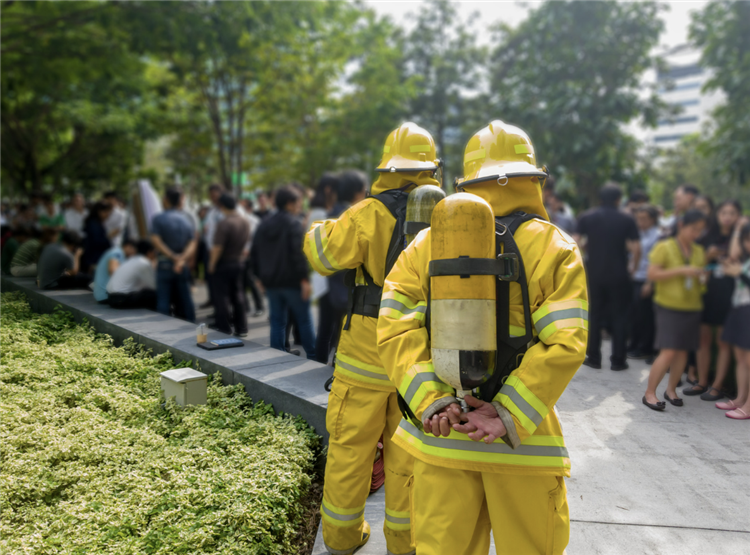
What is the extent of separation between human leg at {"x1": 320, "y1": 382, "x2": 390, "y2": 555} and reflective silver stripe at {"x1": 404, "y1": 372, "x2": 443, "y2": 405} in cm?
85

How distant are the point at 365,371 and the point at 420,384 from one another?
2.93 feet

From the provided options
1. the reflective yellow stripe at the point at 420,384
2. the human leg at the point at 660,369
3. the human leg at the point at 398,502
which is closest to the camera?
the reflective yellow stripe at the point at 420,384

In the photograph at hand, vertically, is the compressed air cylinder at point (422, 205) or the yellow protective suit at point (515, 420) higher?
→ the compressed air cylinder at point (422, 205)

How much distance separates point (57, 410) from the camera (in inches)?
159

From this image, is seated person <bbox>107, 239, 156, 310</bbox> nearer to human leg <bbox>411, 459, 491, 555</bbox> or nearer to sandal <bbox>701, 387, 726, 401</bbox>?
human leg <bbox>411, 459, 491, 555</bbox>

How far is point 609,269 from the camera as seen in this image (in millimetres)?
6238

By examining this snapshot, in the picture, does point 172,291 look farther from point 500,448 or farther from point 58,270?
point 500,448

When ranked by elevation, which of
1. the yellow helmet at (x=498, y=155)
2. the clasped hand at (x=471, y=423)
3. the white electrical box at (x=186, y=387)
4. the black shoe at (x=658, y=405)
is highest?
the yellow helmet at (x=498, y=155)

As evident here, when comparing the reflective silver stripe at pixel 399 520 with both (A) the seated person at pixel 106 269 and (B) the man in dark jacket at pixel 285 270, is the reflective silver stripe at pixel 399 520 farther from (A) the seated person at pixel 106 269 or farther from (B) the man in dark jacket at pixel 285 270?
(A) the seated person at pixel 106 269

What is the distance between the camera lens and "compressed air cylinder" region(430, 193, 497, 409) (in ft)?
6.35

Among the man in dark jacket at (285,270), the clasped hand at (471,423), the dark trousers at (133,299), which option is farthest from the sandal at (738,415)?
the dark trousers at (133,299)

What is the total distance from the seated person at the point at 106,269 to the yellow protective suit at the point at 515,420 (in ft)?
17.3

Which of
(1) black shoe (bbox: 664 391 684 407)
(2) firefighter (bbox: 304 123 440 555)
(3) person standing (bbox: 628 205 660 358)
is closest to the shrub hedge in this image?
(2) firefighter (bbox: 304 123 440 555)

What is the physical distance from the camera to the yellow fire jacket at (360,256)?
2.96 meters
